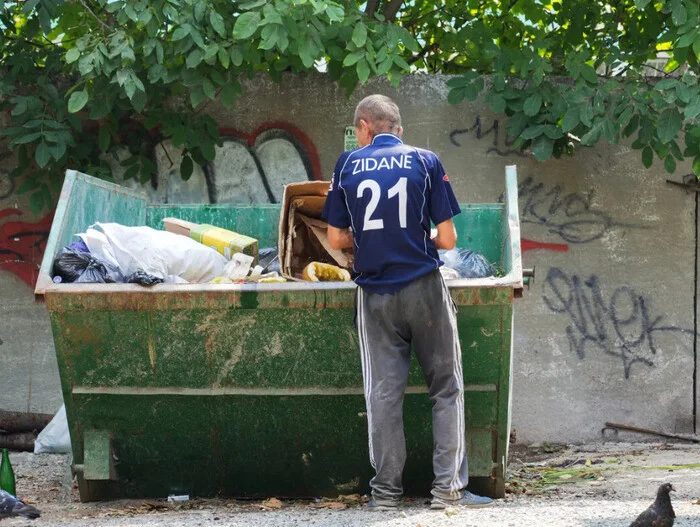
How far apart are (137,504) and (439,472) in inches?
52.1

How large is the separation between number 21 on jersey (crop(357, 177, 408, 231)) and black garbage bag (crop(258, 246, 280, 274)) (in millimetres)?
838

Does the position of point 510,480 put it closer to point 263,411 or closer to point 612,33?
point 263,411

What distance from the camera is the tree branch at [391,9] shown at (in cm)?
689

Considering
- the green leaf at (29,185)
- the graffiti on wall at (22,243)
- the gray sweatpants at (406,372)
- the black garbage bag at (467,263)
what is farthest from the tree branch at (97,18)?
the gray sweatpants at (406,372)

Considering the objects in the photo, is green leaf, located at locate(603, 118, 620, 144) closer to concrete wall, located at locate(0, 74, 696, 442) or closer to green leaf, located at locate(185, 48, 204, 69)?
concrete wall, located at locate(0, 74, 696, 442)

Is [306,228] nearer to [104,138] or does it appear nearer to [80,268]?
[80,268]

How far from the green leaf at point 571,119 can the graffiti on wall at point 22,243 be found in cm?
319

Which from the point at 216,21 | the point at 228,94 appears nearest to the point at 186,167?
the point at 228,94

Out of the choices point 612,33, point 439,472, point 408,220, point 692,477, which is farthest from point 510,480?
point 612,33

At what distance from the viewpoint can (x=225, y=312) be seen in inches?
162

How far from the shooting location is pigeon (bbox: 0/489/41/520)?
3822mm

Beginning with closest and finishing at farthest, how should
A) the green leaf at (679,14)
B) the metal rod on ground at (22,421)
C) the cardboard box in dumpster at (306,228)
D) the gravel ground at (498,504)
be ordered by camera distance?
the gravel ground at (498,504) < the cardboard box in dumpster at (306,228) < the green leaf at (679,14) < the metal rod on ground at (22,421)

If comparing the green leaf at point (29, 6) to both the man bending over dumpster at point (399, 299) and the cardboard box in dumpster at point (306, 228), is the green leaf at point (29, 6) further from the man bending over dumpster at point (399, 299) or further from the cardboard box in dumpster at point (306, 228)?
the man bending over dumpster at point (399, 299)

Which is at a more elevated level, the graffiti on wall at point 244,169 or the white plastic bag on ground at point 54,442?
the graffiti on wall at point 244,169
